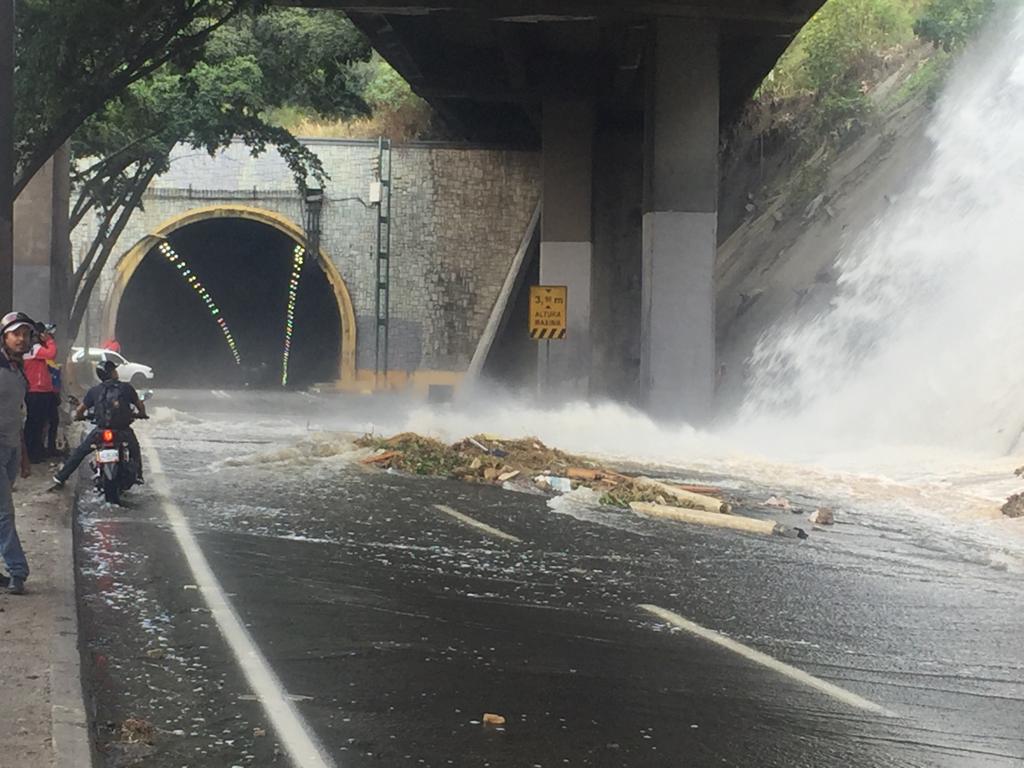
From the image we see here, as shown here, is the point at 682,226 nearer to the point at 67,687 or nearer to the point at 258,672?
the point at 258,672

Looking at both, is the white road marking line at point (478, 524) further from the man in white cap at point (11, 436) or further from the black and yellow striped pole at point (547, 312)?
the black and yellow striped pole at point (547, 312)

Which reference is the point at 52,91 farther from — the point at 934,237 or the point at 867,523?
the point at 934,237

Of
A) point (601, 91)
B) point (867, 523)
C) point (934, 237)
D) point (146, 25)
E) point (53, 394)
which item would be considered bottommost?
point (867, 523)

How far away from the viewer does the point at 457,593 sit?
9.77 metres

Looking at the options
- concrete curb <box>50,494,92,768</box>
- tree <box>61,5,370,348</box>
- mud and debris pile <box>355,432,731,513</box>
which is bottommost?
concrete curb <box>50,494,92,768</box>

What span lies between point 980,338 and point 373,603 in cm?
1998

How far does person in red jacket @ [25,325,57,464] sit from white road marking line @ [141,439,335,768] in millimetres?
6863

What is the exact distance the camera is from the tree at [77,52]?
63.1 feet

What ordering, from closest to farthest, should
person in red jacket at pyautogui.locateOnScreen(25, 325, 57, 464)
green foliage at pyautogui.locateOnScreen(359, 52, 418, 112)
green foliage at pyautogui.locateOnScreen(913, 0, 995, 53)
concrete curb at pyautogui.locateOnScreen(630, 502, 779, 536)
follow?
1. concrete curb at pyautogui.locateOnScreen(630, 502, 779, 536)
2. person in red jacket at pyautogui.locateOnScreen(25, 325, 57, 464)
3. green foliage at pyautogui.locateOnScreen(913, 0, 995, 53)
4. green foliage at pyautogui.locateOnScreen(359, 52, 418, 112)

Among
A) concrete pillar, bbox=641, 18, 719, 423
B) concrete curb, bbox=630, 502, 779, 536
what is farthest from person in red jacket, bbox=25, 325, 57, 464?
concrete pillar, bbox=641, 18, 719, 423

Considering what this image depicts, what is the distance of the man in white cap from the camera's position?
28.9 ft

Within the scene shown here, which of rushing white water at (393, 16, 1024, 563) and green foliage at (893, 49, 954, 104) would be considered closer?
rushing white water at (393, 16, 1024, 563)

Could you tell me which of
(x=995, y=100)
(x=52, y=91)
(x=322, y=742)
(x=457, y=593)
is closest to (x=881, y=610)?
(x=457, y=593)

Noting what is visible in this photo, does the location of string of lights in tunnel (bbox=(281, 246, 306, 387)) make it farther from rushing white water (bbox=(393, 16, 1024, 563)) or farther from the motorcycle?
Result: the motorcycle
